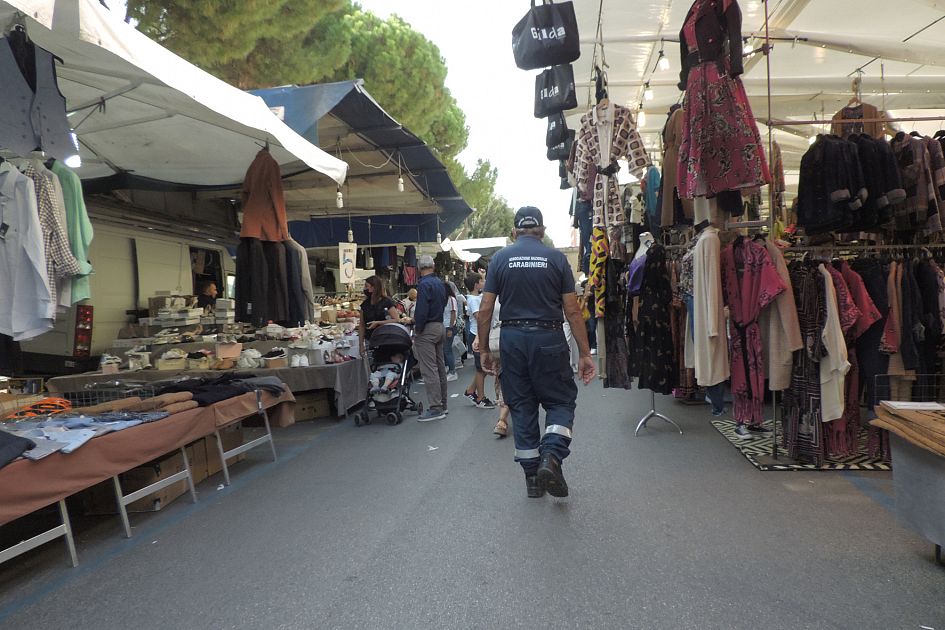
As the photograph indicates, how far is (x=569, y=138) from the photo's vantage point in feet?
29.1

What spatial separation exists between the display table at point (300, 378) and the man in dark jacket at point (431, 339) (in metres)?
1.02

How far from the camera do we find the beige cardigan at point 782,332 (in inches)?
171

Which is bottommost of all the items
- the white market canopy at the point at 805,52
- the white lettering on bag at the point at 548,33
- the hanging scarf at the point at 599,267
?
the hanging scarf at the point at 599,267

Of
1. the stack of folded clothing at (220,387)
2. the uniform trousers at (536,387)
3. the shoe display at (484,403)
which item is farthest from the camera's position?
the shoe display at (484,403)

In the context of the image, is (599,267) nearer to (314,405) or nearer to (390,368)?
(390,368)

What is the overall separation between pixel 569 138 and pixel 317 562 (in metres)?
7.53

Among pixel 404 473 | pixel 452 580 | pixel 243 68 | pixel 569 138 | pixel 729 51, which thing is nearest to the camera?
pixel 452 580

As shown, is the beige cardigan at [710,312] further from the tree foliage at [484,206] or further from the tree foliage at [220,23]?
the tree foliage at [484,206]

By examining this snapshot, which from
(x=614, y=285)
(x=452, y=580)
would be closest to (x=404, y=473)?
(x=452, y=580)

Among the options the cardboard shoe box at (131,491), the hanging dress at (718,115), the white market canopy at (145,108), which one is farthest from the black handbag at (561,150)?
the cardboard shoe box at (131,491)

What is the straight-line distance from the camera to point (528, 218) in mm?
4352

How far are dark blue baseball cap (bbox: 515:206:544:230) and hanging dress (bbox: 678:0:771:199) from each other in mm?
1129

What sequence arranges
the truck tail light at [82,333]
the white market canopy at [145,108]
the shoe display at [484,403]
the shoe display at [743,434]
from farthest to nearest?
1. the truck tail light at [82,333]
2. the shoe display at [484,403]
3. the shoe display at [743,434]
4. the white market canopy at [145,108]

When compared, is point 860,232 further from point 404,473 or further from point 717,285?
point 404,473
